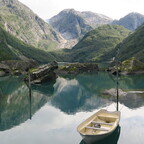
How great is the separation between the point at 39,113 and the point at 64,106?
39.6 feet

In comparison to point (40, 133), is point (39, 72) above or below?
above

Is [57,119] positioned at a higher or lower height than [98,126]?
lower

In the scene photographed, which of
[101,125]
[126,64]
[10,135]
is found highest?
[126,64]

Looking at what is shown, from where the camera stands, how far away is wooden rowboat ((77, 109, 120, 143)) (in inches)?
1351

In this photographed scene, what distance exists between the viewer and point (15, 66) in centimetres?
19988

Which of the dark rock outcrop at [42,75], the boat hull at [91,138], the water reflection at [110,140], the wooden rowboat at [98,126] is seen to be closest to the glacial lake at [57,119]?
the water reflection at [110,140]

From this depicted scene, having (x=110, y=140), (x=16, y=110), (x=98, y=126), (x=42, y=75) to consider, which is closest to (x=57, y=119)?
(x=16, y=110)

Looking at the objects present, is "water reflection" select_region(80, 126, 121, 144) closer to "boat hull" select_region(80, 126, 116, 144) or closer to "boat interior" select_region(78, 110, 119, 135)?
"boat interior" select_region(78, 110, 119, 135)

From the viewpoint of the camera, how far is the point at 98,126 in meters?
40.0

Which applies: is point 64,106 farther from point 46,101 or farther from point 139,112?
point 139,112

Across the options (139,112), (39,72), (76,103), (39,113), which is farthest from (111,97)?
(39,72)

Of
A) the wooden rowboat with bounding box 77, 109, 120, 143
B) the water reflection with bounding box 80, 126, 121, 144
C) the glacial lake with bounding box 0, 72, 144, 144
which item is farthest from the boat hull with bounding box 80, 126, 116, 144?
the glacial lake with bounding box 0, 72, 144, 144

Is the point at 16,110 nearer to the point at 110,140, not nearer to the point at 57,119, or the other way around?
the point at 57,119

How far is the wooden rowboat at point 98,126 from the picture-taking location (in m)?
34.3
